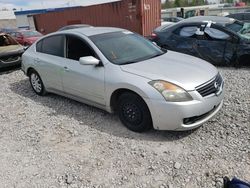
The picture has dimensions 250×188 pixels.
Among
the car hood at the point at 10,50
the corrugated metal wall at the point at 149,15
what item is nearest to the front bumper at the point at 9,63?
the car hood at the point at 10,50

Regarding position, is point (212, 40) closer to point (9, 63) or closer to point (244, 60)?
point (244, 60)

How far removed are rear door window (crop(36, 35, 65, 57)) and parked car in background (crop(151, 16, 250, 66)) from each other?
394 cm

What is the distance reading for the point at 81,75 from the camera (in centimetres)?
459

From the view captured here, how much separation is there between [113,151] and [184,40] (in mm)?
5226

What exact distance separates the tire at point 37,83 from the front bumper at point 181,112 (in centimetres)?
310

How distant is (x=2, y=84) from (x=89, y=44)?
4149mm

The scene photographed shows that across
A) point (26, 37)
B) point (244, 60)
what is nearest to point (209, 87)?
point (244, 60)

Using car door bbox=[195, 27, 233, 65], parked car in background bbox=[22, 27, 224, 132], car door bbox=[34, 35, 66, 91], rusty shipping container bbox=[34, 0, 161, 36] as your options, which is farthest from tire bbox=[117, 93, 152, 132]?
rusty shipping container bbox=[34, 0, 161, 36]

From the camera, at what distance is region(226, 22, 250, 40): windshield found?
7404mm

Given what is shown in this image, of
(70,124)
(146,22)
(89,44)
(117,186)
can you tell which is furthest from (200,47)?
(146,22)

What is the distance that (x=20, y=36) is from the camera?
1580cm

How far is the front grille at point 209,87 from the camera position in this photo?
364cm

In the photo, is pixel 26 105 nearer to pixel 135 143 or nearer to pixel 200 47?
pixel 135 143

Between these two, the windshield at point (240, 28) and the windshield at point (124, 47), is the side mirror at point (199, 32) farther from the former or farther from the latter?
the windshield at point (124, 47)
